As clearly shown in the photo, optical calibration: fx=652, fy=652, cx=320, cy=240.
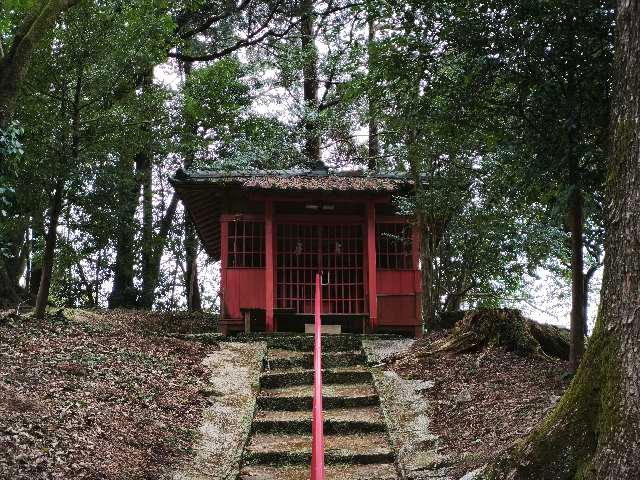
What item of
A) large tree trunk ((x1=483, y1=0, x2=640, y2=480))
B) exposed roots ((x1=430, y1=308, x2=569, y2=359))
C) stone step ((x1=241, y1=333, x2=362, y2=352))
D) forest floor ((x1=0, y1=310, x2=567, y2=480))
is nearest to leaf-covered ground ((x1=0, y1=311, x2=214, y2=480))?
forest floor ((x1=0, y1=310, x2=567, y2=480))

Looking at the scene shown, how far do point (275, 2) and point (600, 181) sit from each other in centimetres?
1535

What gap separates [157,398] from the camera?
7.11 meters

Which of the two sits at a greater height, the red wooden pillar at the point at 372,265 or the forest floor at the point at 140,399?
the red wooden pillar at the point at 372,265

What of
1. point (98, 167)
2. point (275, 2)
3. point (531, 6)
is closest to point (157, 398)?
point (531, 6)

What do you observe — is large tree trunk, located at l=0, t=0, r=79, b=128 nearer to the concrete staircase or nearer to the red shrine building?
the concrete staircase

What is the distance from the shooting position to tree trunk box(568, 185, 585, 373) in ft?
20.8

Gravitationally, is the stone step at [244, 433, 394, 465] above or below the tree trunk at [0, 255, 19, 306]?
below

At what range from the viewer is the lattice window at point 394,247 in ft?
41.1

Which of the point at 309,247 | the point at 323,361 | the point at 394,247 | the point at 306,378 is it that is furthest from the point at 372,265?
the point at 306,378

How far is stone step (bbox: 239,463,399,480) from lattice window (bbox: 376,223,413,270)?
6805mm

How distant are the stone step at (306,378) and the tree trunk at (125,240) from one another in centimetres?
574

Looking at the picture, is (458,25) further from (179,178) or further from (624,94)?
(179,178)

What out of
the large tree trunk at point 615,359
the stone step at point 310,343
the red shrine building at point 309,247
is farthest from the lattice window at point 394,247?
the large tree trunk at point 615,359

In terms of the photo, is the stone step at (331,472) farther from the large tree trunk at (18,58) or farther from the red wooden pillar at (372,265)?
the red wooden pillar at (372,265)
